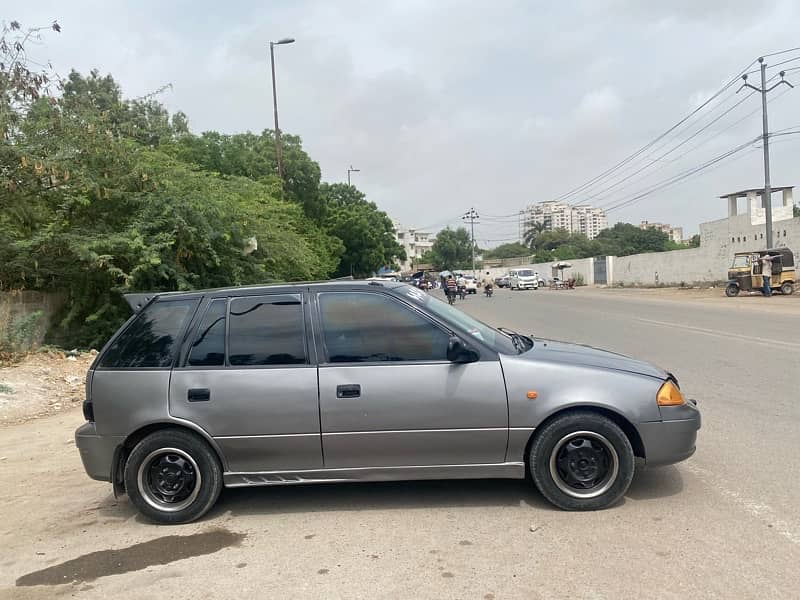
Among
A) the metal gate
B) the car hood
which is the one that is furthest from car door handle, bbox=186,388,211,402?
the metal gate

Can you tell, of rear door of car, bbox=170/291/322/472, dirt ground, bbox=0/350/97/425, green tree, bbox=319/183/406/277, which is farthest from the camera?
green tree, bbox=319/183/406/277

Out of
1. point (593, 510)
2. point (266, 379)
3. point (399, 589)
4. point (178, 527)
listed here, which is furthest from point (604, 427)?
point (178, 527)

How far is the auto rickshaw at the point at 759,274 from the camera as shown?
998 inches

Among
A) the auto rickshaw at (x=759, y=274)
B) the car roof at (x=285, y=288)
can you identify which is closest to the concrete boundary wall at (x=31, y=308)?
the car roof at (x=285, y=288)

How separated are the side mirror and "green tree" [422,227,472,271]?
110279 mm

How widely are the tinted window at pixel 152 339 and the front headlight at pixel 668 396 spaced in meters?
3.42

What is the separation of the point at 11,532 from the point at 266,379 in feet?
7.18

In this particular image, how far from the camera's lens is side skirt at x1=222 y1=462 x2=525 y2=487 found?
408cm

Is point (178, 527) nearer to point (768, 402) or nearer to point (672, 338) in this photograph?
point (768, 402)

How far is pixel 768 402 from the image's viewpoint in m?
6.67

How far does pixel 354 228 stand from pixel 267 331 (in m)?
46.9

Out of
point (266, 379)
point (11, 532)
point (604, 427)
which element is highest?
point (266, 379)

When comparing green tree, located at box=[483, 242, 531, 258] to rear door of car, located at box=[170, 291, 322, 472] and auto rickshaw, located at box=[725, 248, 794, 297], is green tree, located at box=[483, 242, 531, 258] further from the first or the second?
rear door of car, located at box=[170, 291, 322, 472]

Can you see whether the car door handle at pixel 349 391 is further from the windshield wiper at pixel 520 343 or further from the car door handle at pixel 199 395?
the windshield wiper at pixel 520 343
